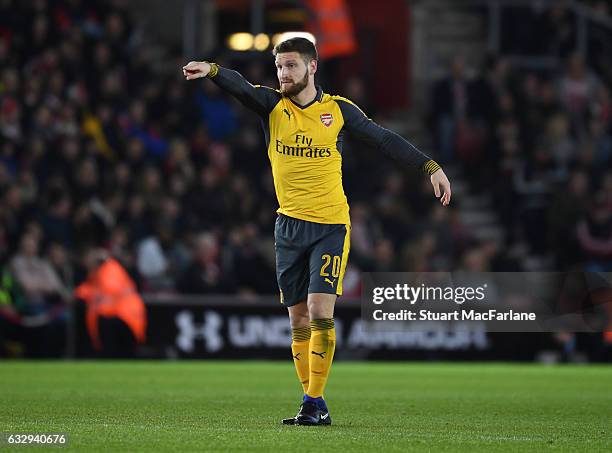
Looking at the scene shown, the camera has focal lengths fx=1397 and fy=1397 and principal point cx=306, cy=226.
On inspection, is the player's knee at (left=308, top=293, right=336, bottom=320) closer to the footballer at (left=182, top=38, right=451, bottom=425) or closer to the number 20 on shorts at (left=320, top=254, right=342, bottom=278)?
the footballer at (left=182, top=38, right=451, bottom=425)

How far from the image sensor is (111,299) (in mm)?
18703

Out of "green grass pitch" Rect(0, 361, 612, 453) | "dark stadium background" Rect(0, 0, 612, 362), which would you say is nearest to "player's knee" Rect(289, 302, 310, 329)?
"green grass pitch" Rect(0, 361, 612, 453)

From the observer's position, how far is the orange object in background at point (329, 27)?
21641 millimetres

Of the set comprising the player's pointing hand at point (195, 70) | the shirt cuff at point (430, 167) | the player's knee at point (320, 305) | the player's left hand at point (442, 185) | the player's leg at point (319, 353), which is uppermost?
the player's pointing hand at point (195, 70)

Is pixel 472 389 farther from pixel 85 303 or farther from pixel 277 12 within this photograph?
pixel 277 12

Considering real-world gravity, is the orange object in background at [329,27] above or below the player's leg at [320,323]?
above

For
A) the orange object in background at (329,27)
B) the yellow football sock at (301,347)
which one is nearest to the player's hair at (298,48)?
the yellow football sock at (301,347)

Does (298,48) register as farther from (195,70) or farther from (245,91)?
(195,70)

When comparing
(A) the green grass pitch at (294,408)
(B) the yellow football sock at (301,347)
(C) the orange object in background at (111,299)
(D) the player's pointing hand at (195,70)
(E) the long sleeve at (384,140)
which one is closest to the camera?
(A) the green grass pitch at (294,408)

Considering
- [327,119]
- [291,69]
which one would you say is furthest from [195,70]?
[327,119]

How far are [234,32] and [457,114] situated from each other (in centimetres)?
437

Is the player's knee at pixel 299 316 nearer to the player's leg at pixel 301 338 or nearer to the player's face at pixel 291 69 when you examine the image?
the player's leg at pixel 301 338

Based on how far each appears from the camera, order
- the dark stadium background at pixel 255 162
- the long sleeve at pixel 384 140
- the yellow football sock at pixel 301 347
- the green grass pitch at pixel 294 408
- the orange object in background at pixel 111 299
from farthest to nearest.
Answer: the dark stadium background at pixel 255 162
the orange object in background at pixel 111 299
the yellow football sock at pixel 301 347
the long sleeve at pixel 384 140
the green grass pitch at pixel 294 408

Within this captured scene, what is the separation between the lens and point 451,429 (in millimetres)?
8461
